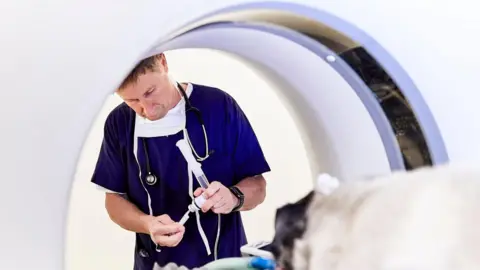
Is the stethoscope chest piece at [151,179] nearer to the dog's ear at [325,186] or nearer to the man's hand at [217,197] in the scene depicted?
the man's hand at [217,197]

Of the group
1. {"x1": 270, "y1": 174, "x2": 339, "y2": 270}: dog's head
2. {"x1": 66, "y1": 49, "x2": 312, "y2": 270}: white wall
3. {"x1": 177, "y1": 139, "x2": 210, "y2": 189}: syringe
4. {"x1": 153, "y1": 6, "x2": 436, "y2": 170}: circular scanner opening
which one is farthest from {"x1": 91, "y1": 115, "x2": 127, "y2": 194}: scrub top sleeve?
{"x1": 270, "y1": 174, "x2": 339, "y2": 270}: dog's head

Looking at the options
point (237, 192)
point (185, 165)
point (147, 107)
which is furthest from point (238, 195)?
point (147, 107)

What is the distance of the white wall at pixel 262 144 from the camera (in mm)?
1345

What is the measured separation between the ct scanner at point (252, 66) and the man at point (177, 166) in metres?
0.13

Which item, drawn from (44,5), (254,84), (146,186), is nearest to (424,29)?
(44,5)

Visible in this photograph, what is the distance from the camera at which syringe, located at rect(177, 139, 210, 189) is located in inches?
41.6

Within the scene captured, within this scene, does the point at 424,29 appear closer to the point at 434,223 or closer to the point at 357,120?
the point at 357,120

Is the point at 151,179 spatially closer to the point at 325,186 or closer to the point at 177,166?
the point at 177,166

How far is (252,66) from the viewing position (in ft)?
3.42

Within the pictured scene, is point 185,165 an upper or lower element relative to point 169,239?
upper

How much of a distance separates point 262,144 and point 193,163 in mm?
407

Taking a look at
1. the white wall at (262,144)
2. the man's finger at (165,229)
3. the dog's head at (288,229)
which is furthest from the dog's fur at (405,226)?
the white wall at (262,144)

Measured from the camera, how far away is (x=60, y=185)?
0.48m

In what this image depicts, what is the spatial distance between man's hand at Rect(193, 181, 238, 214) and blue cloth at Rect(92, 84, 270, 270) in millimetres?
51
